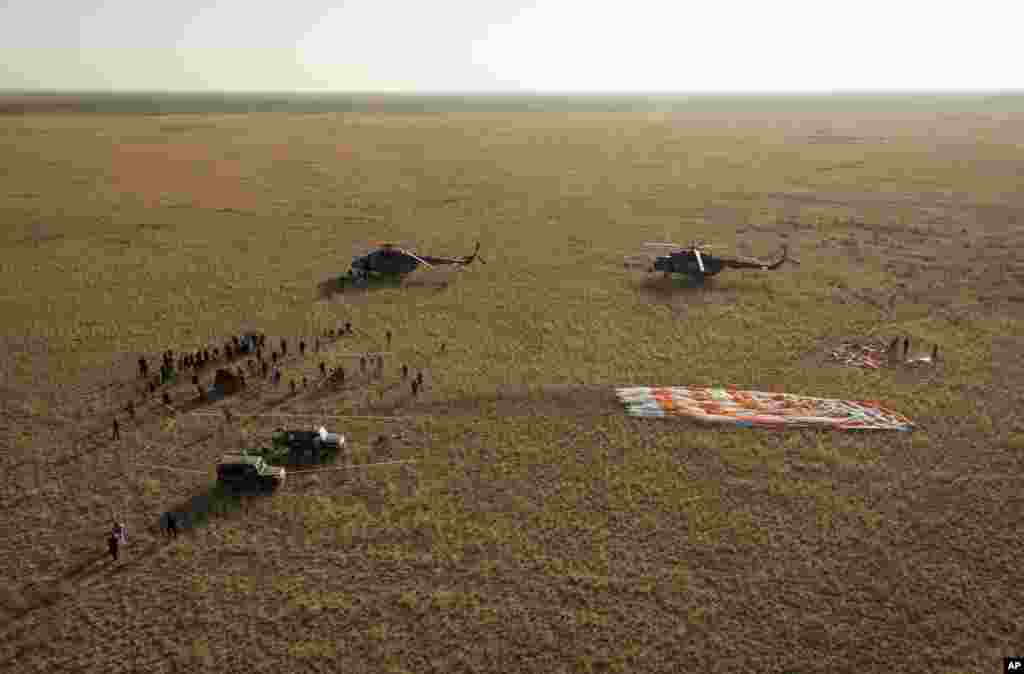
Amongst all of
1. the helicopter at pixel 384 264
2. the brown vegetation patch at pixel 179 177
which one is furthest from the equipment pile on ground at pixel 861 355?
the brown vegetation patch at pixel 179 177

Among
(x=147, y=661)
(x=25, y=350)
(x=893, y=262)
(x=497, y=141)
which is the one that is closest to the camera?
(x=147, y=661)

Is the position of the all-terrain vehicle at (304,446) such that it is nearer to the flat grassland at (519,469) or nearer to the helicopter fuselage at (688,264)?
the flat grassland at (519,469)

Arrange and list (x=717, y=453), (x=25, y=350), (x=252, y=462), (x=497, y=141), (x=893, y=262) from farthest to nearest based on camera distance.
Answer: (x=497, y=141) → (x=893, y=262) → (x=25, y=350) → (x=717, y=453) → (x=252, y=462)

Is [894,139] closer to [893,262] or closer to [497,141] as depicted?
[497,141]

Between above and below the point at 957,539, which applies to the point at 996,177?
above

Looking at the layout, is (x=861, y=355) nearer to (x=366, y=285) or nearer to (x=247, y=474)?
(x=247, y=474)

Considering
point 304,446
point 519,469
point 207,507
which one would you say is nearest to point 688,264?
point 519,469

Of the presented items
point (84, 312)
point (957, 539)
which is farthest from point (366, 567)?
point (84, 312)
